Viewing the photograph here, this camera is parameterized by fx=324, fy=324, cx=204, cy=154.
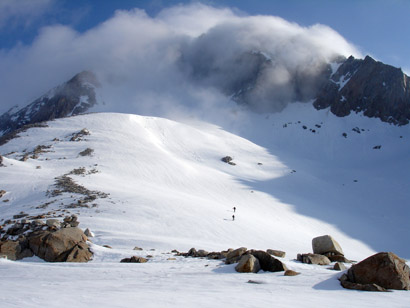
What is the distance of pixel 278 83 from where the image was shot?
13738cm

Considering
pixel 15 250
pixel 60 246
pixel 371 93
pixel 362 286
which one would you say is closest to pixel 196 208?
pixel 60 246

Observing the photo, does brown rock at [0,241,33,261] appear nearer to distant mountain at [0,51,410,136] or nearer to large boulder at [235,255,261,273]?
large boulder at [235,255,261,273]

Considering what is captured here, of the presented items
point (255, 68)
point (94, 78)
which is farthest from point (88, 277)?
point (94, 78)

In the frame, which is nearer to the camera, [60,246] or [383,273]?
[383,273]

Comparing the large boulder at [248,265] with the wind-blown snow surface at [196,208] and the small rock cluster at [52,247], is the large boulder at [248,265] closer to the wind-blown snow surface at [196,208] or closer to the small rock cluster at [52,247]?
the wind-blown snow surface at [196,208]

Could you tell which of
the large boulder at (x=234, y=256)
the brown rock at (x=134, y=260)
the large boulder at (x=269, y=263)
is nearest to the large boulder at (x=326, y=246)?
the large boulder at (x=234, y=256)

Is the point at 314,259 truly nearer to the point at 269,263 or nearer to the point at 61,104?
the point at 269,263

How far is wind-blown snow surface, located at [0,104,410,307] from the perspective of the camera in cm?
1005

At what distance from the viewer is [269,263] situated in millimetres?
13289

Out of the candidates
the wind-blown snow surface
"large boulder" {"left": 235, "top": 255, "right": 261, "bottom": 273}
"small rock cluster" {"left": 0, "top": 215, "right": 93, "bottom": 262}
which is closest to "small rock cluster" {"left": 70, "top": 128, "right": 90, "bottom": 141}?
the wind-blown snow surface

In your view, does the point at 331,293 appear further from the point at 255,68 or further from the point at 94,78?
the point at 94,78

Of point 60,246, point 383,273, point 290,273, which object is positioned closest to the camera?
point 383,273

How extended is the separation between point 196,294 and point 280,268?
15.7ft

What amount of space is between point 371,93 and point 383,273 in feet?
Result: 381
